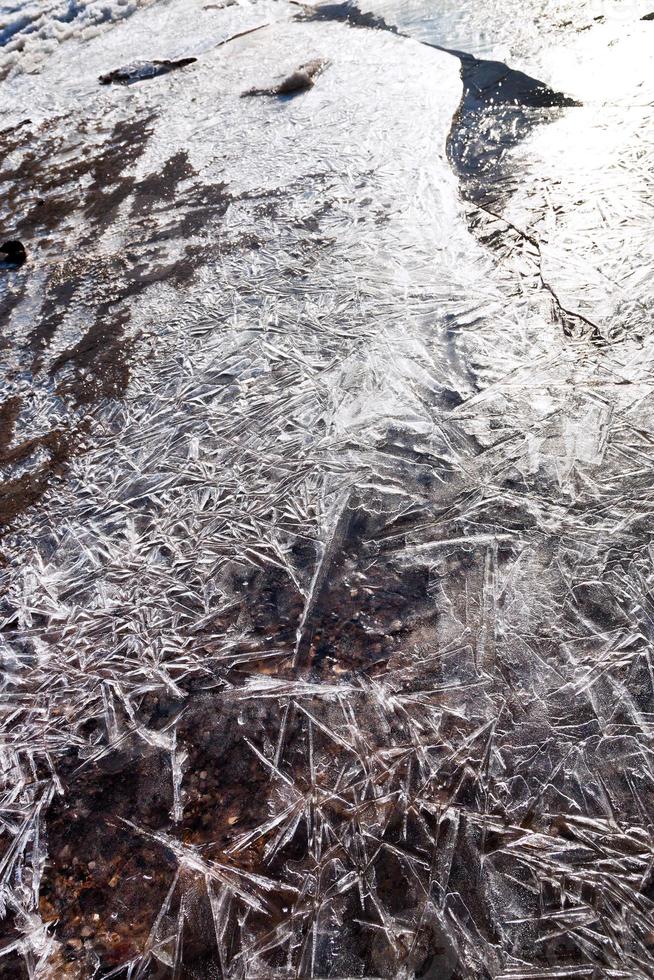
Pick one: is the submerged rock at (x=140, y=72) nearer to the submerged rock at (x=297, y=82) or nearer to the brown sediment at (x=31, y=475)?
the submerged rock at (x=297, y=82)

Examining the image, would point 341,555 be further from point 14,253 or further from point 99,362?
point 14,253

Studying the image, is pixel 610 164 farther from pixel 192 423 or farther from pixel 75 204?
pixel 75 204

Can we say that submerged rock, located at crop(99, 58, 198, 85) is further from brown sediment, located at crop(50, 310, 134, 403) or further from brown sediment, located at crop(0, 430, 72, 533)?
brown sediment, located at crop(0, 430, 72, 533)

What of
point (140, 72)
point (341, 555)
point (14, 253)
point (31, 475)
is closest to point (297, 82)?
point (140, 72)

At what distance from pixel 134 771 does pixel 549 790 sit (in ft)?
3.30

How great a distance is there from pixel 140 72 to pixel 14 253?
250 cm

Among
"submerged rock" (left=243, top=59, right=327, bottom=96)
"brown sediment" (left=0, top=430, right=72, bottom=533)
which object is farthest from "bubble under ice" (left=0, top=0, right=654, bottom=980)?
"submerged rock" (left=243, top=59, right=327, bottom=96)

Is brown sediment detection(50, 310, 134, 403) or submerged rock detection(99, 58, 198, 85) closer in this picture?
brown sediment detection(50, 310, 134, 403)

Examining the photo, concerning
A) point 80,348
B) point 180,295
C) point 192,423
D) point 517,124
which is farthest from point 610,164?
point 80,348

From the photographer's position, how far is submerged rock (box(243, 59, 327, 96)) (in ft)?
13.4

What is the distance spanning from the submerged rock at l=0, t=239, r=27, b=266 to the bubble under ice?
70mm

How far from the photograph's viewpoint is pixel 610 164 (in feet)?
9.53

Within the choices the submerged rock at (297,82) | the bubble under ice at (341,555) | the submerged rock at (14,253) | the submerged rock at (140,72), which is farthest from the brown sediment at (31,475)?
the submerged rock at (140,72)

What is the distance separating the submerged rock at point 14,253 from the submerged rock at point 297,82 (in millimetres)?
2043
